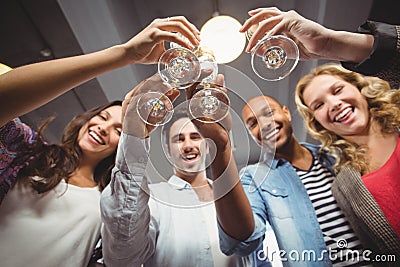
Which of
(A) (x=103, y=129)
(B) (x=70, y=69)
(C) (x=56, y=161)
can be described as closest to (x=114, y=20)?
(A) (x=103, y=129)

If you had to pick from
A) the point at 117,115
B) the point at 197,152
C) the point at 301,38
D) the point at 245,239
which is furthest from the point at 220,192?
the point at 117,115

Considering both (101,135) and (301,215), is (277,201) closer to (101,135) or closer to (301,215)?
(301,215)

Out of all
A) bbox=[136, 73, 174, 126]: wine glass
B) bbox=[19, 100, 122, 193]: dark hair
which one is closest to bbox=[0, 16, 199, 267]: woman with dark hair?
bbox=[19, 100, 122, 193]: dark hair

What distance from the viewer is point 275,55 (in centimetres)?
63

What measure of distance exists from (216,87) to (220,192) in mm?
180

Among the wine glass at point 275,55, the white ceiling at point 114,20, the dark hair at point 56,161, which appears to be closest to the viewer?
the wine glass at point 275,55

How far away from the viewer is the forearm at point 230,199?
21.4 inches

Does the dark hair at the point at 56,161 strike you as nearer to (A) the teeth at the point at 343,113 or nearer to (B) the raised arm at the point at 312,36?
(B) the raised arm at the point at 312,36

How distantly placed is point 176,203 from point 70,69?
0.95 ft

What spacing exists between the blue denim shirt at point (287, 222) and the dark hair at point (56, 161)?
0.43 meters

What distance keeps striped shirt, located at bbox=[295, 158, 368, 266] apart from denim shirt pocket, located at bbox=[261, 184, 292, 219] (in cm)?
7

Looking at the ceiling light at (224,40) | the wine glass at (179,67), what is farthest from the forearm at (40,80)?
the ceiling light at (224,40)

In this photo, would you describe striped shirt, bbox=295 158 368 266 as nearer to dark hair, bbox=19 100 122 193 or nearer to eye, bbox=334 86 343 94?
eye, bbox=334 86 343 94

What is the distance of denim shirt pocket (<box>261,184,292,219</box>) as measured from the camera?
87 cm
